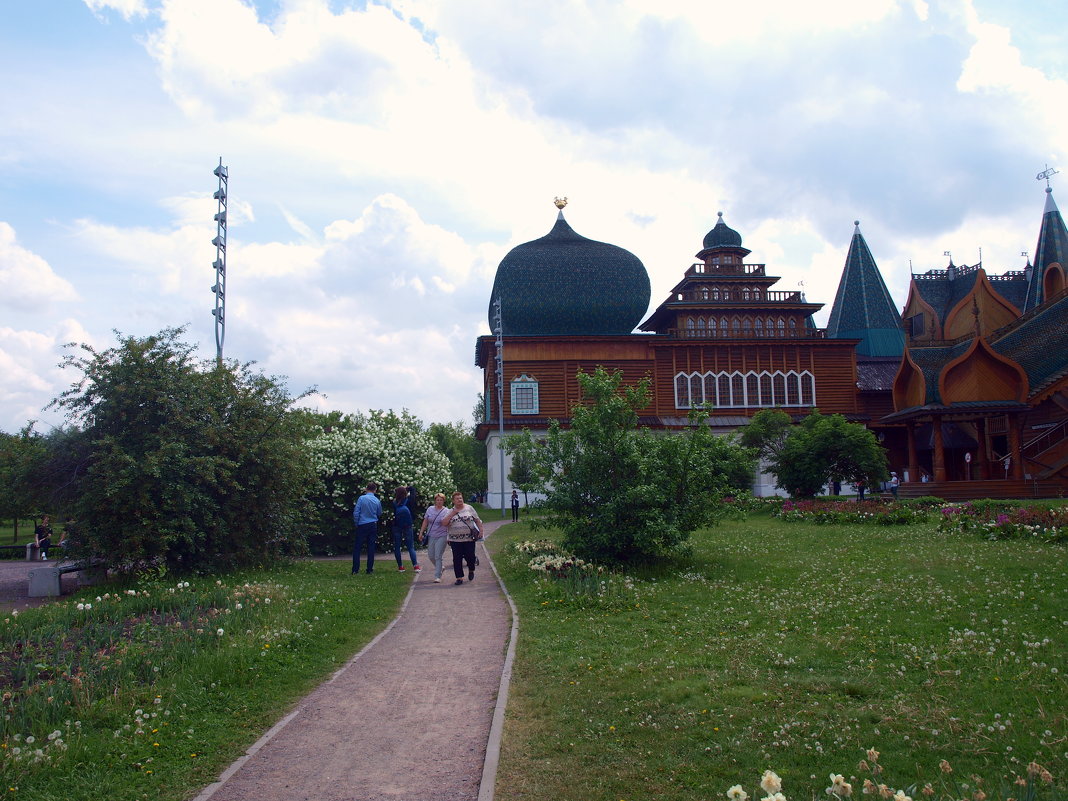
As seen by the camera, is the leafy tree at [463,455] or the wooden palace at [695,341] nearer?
the wooden palace at [695,341]

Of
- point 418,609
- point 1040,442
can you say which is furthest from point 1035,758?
point 1040,442

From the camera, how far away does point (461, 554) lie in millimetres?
15289

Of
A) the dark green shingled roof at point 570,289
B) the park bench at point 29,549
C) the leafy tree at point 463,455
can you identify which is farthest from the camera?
the leafy tree at point 463,455

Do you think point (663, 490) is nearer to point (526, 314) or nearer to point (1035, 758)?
point (1035, 758)

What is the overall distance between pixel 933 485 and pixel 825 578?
19799 millimetres

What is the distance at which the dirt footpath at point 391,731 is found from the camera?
571 centimetres

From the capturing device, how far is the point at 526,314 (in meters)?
47.8

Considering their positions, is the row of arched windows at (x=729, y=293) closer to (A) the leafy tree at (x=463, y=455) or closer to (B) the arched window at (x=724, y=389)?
(B) the arched window at (x=724, y=389)

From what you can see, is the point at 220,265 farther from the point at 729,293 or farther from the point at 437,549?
the point at 729,293

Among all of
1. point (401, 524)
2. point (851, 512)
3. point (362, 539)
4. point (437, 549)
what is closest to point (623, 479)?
point (437, 549)

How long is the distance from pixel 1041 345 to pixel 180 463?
3392cm

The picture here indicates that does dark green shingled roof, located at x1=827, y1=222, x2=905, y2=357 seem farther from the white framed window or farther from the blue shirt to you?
the blue shirt

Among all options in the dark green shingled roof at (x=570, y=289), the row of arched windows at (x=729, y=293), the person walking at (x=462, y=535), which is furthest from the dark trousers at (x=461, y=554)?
the row of arched windows at (x=729, y=293)

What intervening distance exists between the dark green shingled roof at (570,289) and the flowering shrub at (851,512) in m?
22.6
